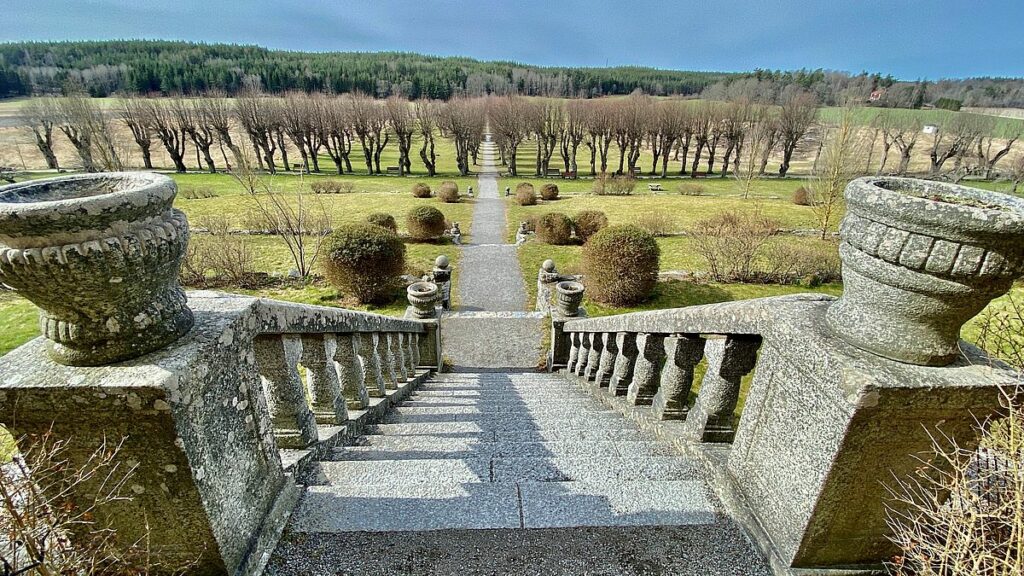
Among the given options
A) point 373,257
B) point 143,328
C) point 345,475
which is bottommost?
point 373,257

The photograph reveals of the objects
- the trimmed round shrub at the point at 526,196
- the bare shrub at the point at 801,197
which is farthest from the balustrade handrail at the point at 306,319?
the bare shrub at the point at 801,197

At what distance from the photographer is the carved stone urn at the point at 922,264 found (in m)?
1.44

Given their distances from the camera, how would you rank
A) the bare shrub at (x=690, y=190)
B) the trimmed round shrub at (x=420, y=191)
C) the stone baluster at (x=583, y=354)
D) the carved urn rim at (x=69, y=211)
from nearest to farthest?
the carved urn rim at (x=69, y=211), the stone baluster at (x=583, y=354), the trimmed round shrub at (x=420, y=191), the bare shrub at (x=690, y=190)

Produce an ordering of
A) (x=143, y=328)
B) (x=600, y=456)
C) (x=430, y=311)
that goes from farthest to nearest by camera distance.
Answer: (x=430, y=311), (x=600, y=456), (x=143, y=328)

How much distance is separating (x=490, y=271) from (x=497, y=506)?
1554 centimetres

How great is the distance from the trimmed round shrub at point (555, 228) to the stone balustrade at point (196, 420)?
18980mm

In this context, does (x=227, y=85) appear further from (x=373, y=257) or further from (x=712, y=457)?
(x=712, y=457)

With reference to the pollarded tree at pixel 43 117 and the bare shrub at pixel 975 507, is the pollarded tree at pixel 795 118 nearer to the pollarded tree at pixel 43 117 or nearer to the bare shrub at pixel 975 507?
the bare shrub at pixel 975 507

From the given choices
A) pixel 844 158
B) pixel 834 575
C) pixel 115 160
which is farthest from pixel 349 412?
pixel 115 160

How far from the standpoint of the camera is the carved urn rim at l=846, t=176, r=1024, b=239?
139 cm

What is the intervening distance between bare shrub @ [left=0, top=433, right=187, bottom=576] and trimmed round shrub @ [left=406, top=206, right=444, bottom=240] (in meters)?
19.8

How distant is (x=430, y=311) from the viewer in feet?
27.1

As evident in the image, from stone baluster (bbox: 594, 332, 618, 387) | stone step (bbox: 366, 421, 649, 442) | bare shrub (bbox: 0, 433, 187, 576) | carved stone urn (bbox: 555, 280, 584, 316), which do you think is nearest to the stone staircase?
stone step (bbox: 366, 421, 649, 442)

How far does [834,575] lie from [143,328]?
2.99 metres
